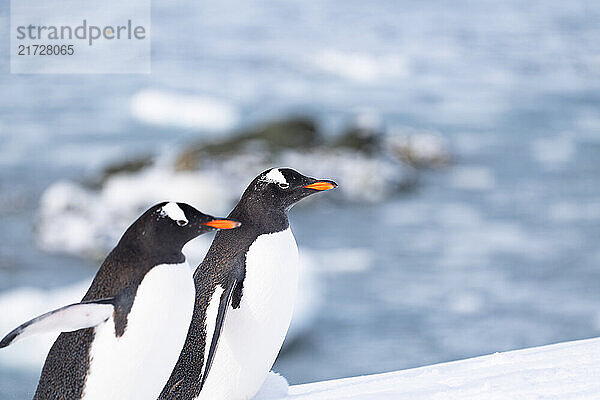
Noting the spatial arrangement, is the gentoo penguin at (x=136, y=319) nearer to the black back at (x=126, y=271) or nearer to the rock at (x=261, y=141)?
the black back at (x=126, y=271)

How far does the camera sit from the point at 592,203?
540cm

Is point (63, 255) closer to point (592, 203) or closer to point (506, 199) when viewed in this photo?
point (506, 199)

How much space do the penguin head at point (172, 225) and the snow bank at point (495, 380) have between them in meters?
0.36

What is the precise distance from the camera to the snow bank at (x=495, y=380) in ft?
3.81

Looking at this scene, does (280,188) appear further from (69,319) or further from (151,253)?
(69,319)

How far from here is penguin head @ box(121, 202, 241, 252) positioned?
3.35 feet

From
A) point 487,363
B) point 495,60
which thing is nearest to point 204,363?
point 487,363

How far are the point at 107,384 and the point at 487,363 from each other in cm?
64

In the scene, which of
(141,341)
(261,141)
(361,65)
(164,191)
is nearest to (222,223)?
(141,341)

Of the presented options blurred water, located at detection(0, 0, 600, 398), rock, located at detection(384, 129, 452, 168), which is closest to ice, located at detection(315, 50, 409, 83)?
blurred water, located at detection(0, 0, 600, 398)

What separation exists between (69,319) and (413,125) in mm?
4765

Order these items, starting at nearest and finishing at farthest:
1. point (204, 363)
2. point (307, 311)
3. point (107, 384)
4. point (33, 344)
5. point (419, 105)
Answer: point (107, 384) < point (204, 363) < point (33, 344) < point (307, 311) < point (419, 105)

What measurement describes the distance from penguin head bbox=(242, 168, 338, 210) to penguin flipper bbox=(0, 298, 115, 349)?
29 cm

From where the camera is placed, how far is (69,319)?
97 cm
